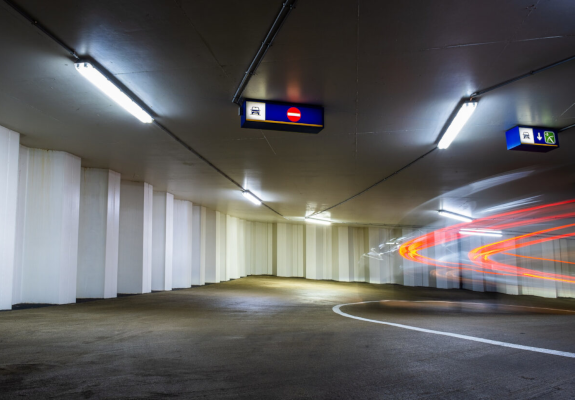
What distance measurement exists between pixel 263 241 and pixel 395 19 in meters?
33.5

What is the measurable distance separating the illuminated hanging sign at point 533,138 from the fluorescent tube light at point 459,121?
4.76 ft

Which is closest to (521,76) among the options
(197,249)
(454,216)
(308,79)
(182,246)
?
(308,79)

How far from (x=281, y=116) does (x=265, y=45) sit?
2.11 m

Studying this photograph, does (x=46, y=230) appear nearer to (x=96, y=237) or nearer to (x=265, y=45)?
(x=96, y=237)

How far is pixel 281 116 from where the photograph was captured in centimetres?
774

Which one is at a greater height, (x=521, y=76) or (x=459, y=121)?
(x=521, y=76)

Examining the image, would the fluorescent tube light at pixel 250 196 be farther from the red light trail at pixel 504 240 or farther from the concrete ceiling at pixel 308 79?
the red light trail at pixel 504 240

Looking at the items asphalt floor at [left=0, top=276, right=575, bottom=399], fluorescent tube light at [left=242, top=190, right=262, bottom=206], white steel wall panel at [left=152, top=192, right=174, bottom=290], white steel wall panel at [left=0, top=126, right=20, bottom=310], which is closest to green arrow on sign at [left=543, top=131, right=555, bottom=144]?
asphalt floor at [left=0, top=276, right=575, bottom=399]

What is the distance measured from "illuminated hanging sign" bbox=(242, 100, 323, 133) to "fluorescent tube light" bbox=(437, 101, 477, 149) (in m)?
2.89

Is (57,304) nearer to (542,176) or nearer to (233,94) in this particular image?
(233,94)

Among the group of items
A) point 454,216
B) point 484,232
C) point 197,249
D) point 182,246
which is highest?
point 454,216

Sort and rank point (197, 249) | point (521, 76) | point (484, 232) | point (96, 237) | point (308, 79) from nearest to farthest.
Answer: point (521, 76) → point (308, 79) → point (96, 237) → point (197, 249) → point (484, 232)

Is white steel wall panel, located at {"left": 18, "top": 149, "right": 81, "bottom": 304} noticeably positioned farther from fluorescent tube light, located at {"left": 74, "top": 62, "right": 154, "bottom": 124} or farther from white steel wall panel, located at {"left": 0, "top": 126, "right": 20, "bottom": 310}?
fluorescent tube light, located at {"left": 74, "top": 62, "right": 154, "bottom": 124}

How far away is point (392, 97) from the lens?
298 inches
